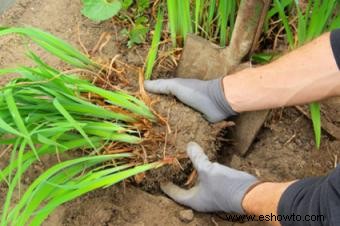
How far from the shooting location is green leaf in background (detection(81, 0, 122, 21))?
170cm

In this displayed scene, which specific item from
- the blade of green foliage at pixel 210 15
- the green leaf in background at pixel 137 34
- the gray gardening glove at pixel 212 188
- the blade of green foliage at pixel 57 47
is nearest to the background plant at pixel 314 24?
the blade of green foliage at pixel 210 15

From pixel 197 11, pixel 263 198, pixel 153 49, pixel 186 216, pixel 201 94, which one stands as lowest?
pixel 186 216

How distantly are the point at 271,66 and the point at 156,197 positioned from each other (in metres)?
0.57

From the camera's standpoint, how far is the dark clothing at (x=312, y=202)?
1.10 metres

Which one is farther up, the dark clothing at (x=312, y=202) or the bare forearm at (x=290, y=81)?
the bare forearm at (x=290, y=81)

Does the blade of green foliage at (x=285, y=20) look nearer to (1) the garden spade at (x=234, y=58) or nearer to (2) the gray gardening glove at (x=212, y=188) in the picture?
(1) the garden spade at (x=234, y=58)

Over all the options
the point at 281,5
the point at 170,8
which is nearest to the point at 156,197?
the point at 170,8

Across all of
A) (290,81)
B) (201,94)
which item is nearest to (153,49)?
(201,94)

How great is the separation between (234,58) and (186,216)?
0.57 metres

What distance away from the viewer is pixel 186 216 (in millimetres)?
1559

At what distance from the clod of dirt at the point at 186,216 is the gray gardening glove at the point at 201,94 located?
0.32 meters

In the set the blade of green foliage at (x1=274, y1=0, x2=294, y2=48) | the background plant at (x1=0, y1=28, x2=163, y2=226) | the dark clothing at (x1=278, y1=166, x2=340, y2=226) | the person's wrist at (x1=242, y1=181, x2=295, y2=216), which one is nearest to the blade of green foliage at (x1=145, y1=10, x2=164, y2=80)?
the background plant at (x1=0, y1=28, x2=163, y2=226)

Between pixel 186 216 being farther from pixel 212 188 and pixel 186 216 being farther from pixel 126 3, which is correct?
pixel 126 3

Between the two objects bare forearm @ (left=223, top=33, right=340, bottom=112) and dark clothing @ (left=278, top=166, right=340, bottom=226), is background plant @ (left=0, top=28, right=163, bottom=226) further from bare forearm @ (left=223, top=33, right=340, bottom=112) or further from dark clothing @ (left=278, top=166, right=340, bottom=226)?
dark clothing @ (left=278, top=166, right=340, bottom=226)
